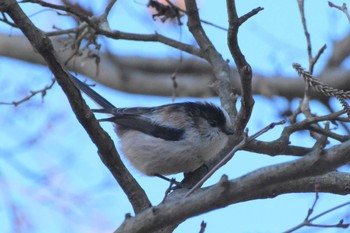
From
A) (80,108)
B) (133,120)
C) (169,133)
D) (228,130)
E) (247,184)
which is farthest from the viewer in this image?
(133,120)

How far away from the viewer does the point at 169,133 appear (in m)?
4.70

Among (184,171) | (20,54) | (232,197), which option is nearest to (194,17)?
(184,171)

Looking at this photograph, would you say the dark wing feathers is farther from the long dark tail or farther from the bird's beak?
the bird's beak

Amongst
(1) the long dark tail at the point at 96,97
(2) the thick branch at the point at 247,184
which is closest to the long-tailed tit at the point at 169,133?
(1) the long dark tail at the point at 96,97

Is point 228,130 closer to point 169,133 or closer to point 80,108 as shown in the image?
point 169,133

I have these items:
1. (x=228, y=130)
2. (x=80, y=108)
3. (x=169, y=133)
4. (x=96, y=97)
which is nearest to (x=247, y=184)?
(x=80, y=108)

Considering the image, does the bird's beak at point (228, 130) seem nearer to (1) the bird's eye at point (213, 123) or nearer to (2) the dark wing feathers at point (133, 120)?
(1) the bird's eye at point (213, 123)

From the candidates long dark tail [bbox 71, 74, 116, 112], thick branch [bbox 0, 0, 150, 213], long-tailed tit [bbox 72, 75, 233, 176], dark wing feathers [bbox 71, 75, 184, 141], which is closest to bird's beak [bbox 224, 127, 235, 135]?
long-tailed tit [bbox 72, 75, 233, 176]

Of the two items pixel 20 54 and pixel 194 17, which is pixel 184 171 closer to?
pixel 194 17

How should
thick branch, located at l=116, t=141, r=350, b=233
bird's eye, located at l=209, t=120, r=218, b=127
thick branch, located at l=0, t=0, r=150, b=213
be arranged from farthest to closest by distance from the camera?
bird's eye, located at l=209, t=120, r=218, b=127 < thick branch, located at l=0, t=0, r=150, b=213 < thick branch, located at l=116, t=141, r=350, b=233

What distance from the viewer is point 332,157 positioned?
241 centimetres

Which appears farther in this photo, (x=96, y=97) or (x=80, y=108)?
(x=96, y=97)

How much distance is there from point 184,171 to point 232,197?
206 cm

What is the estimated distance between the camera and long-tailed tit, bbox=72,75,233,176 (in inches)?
177
